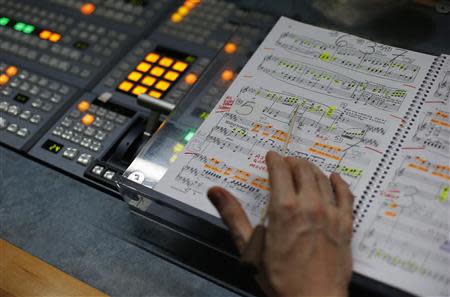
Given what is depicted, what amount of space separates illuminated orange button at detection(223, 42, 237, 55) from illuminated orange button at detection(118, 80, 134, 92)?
0.23m

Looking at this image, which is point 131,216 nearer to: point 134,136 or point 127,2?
point 134,136

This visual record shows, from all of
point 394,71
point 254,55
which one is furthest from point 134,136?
point 394,71

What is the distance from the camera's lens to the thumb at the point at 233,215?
0.65m

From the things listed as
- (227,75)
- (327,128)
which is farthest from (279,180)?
(227,75)

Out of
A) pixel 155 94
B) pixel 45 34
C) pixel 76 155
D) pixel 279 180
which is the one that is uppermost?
pixel 45 34

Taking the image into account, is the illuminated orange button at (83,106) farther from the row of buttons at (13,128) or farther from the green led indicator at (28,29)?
the green led indicator at (28,29)

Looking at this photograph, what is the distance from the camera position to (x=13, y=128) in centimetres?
103

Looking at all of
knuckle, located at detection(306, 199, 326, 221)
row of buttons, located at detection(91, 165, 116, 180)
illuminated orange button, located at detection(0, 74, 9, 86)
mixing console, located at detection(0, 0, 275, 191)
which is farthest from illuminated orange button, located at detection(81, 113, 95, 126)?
knuckle, located at detection(306, 199, 326, 221)

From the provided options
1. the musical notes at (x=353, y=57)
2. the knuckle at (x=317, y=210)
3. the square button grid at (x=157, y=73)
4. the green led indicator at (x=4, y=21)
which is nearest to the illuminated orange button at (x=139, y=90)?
the square button grid at (x=157, y=73)

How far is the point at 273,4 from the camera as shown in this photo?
1.04 meters

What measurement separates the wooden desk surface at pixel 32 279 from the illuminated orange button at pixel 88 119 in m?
0.28

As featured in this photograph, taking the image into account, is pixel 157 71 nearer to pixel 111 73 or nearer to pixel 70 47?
pixel 111 73

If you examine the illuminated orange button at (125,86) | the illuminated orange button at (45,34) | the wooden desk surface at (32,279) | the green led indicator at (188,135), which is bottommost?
the wooden desk surface at (32,279)

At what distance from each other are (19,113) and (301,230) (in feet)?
2.32
